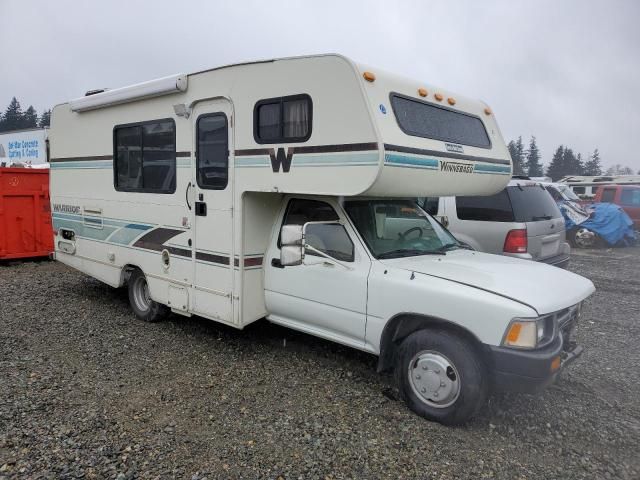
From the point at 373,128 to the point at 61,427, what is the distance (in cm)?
330

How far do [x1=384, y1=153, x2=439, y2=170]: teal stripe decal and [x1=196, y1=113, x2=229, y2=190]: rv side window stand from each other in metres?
1.90

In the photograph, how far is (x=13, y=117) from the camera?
69.7 meters

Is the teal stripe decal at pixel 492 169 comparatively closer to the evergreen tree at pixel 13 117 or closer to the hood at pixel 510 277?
the hood at pixel 510 277

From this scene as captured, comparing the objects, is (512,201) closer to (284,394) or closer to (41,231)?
(284,394)

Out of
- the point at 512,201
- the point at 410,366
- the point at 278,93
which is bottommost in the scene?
the point at 410,366

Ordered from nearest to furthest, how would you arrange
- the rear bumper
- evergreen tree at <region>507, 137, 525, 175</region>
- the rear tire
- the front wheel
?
the rear bumper < the front wheel < the rear tire < evergreen tree at <region>507, 137, 525, 175</region>

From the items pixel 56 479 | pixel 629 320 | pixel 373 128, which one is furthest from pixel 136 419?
pixel 629 320

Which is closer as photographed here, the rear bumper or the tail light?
the rear bumper

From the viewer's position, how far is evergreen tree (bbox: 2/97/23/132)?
67.9 metres

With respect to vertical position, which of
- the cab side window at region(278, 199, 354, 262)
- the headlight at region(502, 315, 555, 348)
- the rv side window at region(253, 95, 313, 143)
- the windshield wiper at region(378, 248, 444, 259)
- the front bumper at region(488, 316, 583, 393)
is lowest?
the front bumper at region(488, 316, 583, 393)

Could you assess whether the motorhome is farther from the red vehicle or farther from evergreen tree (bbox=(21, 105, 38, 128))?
evergreen tree (bbox=(21, 105, 38, 128))

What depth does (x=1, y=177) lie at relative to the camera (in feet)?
33.7

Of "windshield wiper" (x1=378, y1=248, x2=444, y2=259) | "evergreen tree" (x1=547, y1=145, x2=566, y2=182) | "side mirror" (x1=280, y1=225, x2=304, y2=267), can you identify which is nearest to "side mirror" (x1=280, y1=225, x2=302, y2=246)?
"side mirror" (x1=280, y1=225, x2=304, y2=267)

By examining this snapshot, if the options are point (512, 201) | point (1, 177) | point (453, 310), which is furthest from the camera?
point (1, 177)
